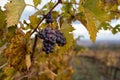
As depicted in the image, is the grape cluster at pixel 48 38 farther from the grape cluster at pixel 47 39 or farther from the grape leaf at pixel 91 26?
the grape leaf at pixel 91 26

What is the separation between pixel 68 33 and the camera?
89.7 inches

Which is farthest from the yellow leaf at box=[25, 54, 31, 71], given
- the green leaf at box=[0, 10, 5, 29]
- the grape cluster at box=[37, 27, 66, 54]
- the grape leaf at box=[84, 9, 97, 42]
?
the grape leaf at box=[84, 9, 97, 42]

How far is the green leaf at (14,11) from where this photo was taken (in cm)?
180

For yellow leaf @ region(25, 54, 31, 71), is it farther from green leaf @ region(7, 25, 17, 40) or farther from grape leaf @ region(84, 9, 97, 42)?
grape leaf @ region(84, 9, 97, 42)

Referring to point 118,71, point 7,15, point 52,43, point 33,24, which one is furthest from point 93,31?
point 118,71

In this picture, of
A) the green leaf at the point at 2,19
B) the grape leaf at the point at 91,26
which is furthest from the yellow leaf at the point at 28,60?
the grape leaf at the point at 91,26

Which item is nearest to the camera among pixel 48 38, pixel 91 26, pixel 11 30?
pixel 91 26

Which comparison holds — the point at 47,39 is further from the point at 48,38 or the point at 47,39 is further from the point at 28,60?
the point at 28,60

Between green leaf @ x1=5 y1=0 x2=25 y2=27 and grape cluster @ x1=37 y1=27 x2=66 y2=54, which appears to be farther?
grape cluster @ x1=37 y1=27 x2=66 y2=54

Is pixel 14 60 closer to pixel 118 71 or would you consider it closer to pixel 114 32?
pixel 114 32

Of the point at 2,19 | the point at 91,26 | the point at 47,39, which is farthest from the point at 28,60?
the point at 91,26

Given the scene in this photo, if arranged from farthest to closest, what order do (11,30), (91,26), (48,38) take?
(11,30) → (48,38) → (91,26)

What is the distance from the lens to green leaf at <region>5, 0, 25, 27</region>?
180 cm

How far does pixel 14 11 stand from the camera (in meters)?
1.84
